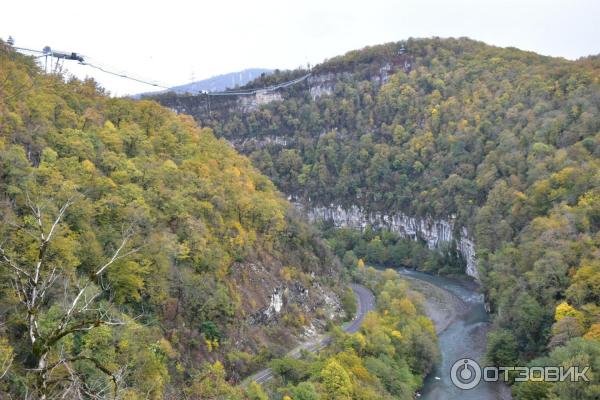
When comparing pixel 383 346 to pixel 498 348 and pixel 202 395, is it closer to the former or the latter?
pixel 498 348

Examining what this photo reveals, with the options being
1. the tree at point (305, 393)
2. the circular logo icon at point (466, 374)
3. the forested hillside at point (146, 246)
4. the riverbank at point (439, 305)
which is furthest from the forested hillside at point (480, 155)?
the forested hillside at point (146, 246)

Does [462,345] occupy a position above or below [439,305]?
above

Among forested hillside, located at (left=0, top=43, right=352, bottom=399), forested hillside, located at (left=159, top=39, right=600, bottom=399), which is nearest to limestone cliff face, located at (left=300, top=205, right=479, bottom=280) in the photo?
forested hillside, located at (left=159, top=39, right=600, bottom=399)

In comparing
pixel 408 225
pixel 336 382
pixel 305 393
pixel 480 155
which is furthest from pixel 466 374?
pixel 408 225

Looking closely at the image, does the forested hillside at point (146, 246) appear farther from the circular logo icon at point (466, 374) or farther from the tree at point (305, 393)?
the circular logo icon at point (466, 374)

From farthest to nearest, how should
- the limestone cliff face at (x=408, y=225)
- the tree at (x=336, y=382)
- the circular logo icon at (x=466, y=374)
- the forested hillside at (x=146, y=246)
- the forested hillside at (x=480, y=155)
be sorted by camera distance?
1. the limestone cliff face at (x=408, y=225)
2. the forested hillside at (x=480, y=155)
3. the circular logo icon at (x=466, y=374)
4. the tree at (x=336, y=382)
5. the forested hillside at (x=146, y=246)

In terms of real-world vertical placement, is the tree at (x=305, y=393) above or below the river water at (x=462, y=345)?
above

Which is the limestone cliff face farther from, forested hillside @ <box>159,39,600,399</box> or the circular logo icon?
the circular logo icon

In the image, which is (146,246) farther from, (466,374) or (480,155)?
(480,155)
